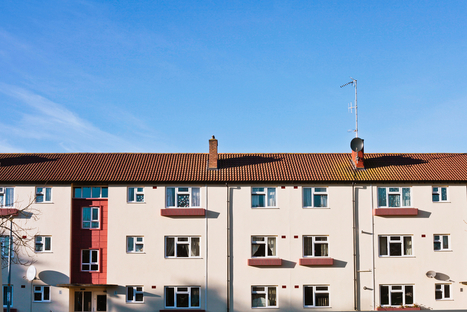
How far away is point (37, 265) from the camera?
2370cm

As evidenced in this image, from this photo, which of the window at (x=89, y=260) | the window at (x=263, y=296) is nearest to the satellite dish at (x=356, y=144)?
the window at (x=263, y=296)

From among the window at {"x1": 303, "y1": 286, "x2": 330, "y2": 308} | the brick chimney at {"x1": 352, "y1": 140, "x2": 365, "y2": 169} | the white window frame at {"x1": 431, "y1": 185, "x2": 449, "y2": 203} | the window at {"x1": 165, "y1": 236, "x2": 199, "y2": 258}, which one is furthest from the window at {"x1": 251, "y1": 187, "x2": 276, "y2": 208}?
the white window frame at {"x1": 431, "y1": 185, "x2": 449, "y2": 203}

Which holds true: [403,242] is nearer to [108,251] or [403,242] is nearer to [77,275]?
[108,251]

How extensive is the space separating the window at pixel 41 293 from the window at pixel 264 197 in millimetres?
12089

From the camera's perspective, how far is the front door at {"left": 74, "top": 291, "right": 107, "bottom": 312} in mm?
23984

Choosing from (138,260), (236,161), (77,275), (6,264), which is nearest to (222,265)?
(138,260)

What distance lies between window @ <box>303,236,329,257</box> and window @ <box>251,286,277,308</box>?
106 inches

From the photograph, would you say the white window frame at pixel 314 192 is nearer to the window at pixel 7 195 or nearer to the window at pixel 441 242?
the window at pixel 441 242

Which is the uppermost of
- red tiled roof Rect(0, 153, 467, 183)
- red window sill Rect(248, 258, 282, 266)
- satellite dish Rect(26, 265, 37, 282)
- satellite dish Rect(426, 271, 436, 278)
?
red tiled roof Rect(0, 153, 467, 183)

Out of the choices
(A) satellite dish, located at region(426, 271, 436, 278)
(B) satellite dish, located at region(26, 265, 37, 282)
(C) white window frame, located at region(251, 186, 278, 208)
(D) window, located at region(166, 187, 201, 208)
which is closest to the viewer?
(B) satellite dish, located at region(26, 265, 37, 282)

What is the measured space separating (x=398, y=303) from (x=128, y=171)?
1666 cm

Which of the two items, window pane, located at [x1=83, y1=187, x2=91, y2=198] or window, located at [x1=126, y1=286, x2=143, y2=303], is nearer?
window, located at [x1=126, y1=286, x2=143, y2=303]

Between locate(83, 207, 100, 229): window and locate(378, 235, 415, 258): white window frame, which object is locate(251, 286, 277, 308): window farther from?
locate(83, 207, 100, 229): window

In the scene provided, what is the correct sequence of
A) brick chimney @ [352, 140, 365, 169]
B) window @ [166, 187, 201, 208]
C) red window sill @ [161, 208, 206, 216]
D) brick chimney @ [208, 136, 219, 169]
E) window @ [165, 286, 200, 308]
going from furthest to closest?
brick chimney @ [352, 140, 365, 169]
brick chimney @ [208, 136, 219, 169]
window @ [166, 187, 201, 208]
red window sill @ [161, 208, 206, 216]
window @ [165, 286, 200, 308]
